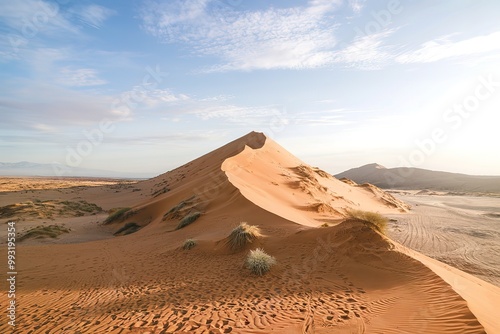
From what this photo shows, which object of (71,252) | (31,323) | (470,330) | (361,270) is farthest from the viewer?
(71,252)

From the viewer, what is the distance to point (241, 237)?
9.88 meters

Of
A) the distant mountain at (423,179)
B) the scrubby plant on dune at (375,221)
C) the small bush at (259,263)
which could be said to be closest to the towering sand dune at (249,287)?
the small bush at (259,263)

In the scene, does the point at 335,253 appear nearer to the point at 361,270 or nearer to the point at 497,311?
the point at 361,270

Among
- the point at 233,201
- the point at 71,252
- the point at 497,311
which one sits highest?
the point at 233,201

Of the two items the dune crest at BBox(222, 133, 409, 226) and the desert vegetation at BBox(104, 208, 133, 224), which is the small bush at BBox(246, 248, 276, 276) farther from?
the desert vegetation at BBox(104, 208, 133, 224)

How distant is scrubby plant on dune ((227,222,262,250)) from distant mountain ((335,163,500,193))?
173ft

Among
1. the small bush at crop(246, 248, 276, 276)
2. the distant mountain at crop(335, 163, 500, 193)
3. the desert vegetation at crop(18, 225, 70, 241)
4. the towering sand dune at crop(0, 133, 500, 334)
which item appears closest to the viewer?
the towering sand dune at crop(0, 133, 500, 334)

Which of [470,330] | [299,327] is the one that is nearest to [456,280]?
[470,330]

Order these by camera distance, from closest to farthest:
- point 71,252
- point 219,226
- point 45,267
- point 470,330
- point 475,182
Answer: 1. point 470,330
2. point 45,267
3. point 71,252
4. point 219,226
5. point 475,182

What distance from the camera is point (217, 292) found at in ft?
22.3

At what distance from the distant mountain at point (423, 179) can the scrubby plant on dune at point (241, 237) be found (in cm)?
5277

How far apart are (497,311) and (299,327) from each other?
12.8ft

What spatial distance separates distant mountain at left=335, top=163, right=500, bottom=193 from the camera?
165 feet

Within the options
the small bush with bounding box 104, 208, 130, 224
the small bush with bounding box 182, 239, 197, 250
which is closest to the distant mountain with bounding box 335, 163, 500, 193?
the small bush with bounding box 182, 239, 197, 250
